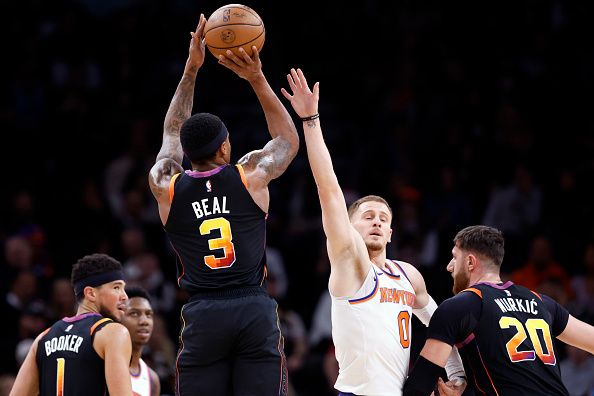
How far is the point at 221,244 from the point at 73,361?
1522mm

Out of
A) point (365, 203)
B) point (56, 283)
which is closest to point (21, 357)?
point (56, 283)

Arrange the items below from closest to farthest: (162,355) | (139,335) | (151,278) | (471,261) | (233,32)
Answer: (233,32), (471,261), (139,335), (162,355), (151,278)

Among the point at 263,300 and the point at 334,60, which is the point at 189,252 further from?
the point at 334,60

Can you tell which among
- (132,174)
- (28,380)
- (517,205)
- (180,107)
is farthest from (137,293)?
(517,205)

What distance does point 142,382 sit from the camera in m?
8.17

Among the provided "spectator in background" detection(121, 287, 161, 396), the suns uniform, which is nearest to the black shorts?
the suns uniform

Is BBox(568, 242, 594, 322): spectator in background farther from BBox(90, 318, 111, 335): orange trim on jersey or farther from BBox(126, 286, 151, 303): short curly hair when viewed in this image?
BBox(90, 318, 111, 335): orange trim on jersey

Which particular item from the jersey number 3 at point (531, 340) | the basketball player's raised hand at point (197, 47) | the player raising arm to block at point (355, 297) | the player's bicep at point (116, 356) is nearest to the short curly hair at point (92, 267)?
the player's bicep at point (116, 356)

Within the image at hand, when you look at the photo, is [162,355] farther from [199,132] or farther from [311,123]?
[311,123]

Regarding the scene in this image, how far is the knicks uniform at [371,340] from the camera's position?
22.6ft

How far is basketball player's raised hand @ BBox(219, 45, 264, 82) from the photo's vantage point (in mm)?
7023

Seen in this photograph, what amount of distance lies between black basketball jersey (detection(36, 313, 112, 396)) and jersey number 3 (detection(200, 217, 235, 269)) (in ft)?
3.85

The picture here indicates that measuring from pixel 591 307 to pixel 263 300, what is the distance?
6.33m

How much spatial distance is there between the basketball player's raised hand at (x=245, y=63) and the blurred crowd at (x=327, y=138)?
4679 mm
